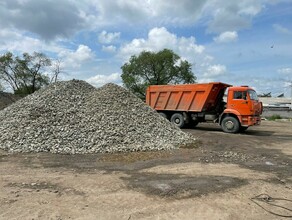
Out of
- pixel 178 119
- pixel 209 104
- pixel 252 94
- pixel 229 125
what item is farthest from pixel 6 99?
pixel 252 94

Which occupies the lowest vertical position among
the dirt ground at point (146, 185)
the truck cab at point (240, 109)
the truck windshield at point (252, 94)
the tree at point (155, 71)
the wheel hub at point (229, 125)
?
the dirt ground at point (146, 185)

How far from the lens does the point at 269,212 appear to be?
235 inches

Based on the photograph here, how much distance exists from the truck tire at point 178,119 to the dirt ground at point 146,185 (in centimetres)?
773

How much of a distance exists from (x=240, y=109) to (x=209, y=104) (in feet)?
6.35

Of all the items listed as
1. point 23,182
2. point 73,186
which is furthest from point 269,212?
point 23,182

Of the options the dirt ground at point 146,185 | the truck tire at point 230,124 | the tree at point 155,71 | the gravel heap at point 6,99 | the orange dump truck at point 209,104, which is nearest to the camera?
the dirt ground at point 146,185

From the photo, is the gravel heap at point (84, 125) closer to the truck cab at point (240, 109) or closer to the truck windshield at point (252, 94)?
the truck cab at point (240, 109)

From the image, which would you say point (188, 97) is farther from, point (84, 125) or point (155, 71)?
point (155, 71)

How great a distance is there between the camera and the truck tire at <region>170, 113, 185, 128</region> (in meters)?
19.6

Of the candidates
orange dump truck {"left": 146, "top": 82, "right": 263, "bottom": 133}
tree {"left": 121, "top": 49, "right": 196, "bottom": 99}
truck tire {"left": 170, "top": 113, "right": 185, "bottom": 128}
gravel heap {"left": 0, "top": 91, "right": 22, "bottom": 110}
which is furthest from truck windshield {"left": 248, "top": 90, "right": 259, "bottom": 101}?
tree {"left": 121, "top": 49, "right": 196, "bottom": 99}

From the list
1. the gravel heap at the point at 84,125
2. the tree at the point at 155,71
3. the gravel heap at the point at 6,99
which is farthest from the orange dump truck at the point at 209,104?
the tree at the point at 155,71

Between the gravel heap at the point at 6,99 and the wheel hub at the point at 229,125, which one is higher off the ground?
the gravel heap at the point at 6,99

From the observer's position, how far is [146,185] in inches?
296

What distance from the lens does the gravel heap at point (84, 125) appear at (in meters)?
11.8
